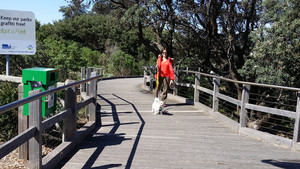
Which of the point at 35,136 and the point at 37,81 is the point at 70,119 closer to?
the point at 37,81

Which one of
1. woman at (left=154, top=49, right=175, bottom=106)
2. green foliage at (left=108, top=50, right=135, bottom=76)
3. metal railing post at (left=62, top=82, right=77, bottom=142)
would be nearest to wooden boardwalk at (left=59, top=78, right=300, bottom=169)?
metal railing post at (left=62, top=82, right=77, bottom=142)

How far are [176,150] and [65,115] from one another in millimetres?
2013

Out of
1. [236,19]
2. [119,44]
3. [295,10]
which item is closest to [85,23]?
[119,44]

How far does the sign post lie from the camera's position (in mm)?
6855

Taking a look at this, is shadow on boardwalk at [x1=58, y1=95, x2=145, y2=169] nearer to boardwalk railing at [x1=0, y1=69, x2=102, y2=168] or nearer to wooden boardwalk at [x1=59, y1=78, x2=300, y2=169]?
wooden boardwalk at [x1=59, y1=78, x2=300, y2=169]

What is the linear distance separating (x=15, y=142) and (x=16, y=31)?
436 cm

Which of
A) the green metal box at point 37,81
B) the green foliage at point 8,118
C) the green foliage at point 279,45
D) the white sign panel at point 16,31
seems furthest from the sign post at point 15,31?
the green foliage at point 279,45

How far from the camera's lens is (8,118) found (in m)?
6.87

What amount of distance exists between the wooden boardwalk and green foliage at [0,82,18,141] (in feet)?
6.72

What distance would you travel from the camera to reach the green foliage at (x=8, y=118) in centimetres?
677

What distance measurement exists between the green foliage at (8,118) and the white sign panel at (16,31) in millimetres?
955

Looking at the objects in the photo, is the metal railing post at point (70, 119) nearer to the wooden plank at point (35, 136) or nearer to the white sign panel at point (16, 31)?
the wooden plank at point (35, 136)

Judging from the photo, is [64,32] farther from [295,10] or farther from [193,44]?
[295,10]

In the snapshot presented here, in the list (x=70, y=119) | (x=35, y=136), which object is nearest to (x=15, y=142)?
(x=35, y=136)
